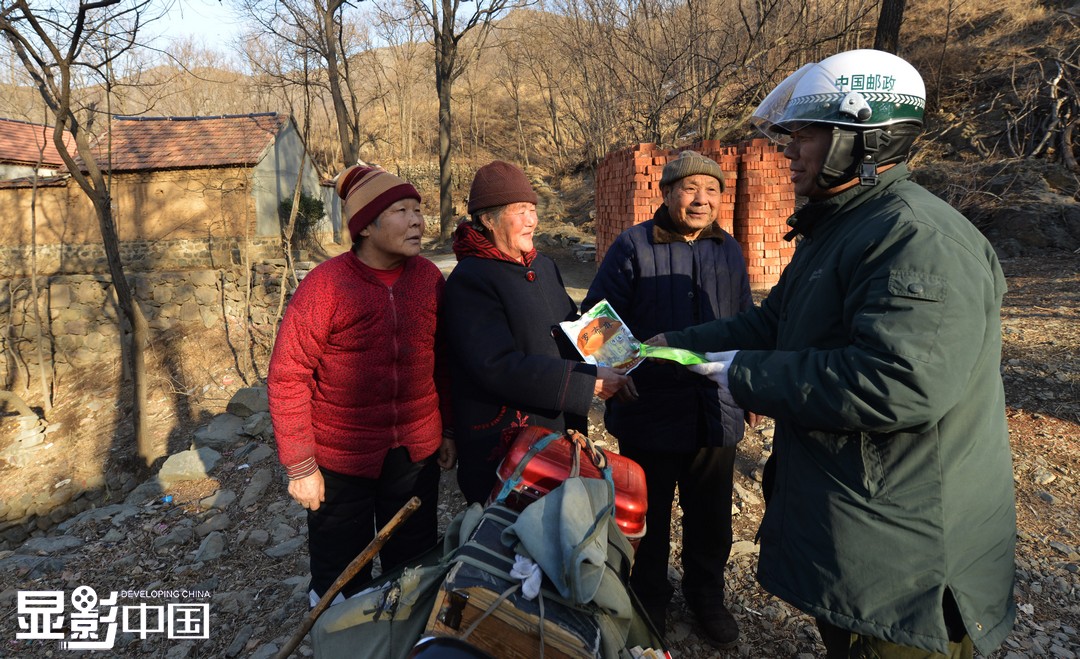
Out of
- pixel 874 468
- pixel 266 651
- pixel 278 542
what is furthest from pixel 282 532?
pixel 874 468

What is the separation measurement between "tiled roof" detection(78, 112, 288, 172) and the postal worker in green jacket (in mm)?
16306

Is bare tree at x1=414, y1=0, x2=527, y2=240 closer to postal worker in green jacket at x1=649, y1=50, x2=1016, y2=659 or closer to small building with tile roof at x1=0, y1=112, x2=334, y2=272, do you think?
small building with tile roof at x1=0, y1=112, x2=334, y2=272

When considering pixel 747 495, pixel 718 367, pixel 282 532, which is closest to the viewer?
pixel 718 367

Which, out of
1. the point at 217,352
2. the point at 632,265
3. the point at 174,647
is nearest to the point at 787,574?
the point at 632,265

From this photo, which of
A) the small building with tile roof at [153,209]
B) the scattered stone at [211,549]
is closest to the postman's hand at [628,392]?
the scattered stone at [211,549]

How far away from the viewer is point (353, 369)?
243cm

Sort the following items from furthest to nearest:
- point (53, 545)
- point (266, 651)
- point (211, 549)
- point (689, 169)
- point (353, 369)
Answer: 1. point (53, 545)
2. point (211, 549)
3. point (266, 651)
4. point (689, 169)
5. point (353, 369)

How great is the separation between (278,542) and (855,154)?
4.43m

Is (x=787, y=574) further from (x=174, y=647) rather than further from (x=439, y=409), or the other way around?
(x=174, y=647)

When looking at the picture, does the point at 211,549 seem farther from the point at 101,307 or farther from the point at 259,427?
the point at 101,307

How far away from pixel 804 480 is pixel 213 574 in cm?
409

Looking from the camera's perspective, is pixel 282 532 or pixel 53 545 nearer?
pixel 282 532

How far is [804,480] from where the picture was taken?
5.39 feet

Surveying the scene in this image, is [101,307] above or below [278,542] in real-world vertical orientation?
above
